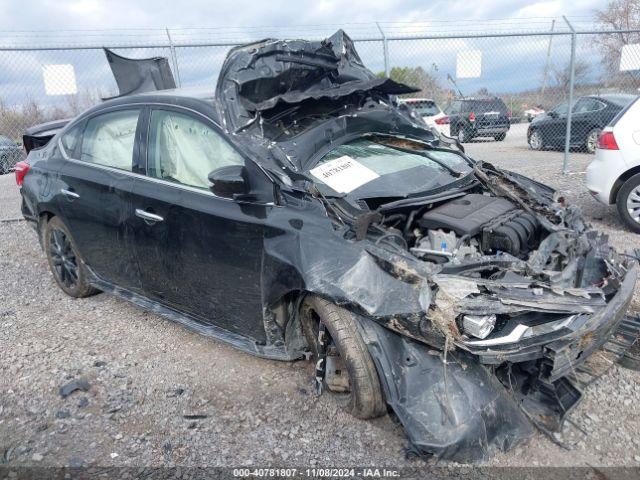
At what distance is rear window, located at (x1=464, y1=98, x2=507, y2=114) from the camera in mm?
15195

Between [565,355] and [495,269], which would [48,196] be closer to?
[495,269]

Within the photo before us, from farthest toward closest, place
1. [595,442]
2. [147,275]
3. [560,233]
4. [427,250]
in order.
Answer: [147,275] < [560,233] < [427,250] < [595,442]

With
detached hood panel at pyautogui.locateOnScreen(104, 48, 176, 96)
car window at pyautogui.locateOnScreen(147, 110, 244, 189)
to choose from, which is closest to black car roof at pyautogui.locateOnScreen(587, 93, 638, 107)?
detached hood panel at pyautogui.locateOnScreen(104, 48, 176, 96)

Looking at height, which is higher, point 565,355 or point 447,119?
point 565,355

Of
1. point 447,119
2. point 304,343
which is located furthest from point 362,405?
point 447,119

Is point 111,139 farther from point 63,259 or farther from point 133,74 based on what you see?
point 63,259

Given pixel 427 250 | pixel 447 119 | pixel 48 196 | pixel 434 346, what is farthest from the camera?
pixel 447 119

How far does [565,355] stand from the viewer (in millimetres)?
2395

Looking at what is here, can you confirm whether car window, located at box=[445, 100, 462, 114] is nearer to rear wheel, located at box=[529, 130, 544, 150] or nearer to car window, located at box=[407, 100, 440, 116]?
car window, located at box=[407, 100, 440, 116]

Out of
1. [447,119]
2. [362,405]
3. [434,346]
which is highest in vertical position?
[434,346]

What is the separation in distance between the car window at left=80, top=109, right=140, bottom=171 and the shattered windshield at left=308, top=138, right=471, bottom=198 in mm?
1487

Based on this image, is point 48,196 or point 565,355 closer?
point 565,355

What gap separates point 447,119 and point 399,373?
1300cm

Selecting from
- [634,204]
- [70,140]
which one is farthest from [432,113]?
[70,140]
